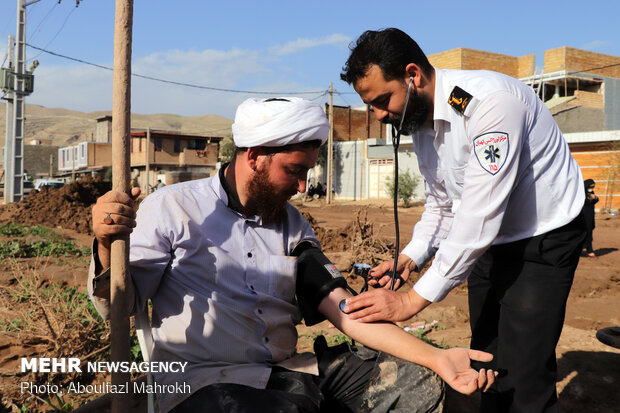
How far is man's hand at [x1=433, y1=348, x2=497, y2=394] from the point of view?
79.4 inches

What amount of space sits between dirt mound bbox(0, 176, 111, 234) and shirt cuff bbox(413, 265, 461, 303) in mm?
12549

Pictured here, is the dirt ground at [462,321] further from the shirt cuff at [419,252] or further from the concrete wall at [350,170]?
the concrete wall at [350,170]

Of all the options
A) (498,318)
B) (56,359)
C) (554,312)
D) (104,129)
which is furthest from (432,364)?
(104,129)

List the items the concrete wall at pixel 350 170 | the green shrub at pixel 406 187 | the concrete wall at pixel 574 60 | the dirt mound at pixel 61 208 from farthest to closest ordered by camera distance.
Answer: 1. the concrete wall at pixel 350 170
2. the concrete wall at pixel 574 60
3. the green shrub at pixel 406 187
4. the dirt mound at pixel 61 208

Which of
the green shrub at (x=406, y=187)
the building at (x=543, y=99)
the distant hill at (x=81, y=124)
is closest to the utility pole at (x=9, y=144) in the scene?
the green shrub at (x=406, y=187)

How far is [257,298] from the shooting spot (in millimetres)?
2227

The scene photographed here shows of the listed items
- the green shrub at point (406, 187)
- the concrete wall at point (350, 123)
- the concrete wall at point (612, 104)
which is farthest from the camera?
the concrete wall at point (350, 123)

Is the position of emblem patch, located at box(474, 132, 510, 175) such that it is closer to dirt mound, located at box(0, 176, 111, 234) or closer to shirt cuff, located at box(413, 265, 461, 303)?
shirt cuff, located at box(413, 265, 461, 303)

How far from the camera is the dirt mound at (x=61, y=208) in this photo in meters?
14.7

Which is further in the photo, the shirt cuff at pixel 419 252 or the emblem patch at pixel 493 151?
the shirt cuff at pixel 419 252

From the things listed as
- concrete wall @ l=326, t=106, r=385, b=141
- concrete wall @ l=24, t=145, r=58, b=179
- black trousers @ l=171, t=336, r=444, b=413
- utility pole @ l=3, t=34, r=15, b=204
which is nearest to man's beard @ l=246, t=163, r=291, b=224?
black trousers @ l=171, t=336, r=444, b=413

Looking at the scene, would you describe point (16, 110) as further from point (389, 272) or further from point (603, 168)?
point (603, 168)

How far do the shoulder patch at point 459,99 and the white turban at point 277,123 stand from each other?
1.98 ft

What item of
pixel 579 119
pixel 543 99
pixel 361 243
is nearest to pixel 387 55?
pixel 361 243
